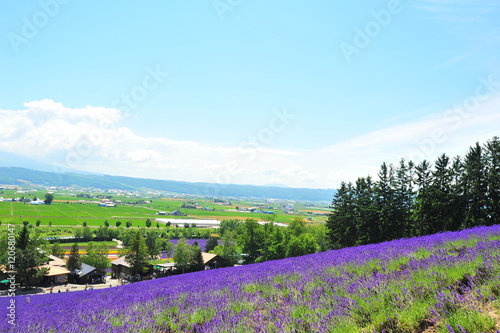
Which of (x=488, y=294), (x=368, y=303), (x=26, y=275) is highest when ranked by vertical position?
(x=488, y=294)

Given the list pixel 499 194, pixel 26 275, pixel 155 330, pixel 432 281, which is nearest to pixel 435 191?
pixel 499 194

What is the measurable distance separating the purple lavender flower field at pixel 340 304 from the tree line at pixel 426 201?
31315 mm

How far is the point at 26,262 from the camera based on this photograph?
3944 cm

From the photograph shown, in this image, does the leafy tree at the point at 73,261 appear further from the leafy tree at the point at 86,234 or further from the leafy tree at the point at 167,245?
the leafy tree at the point at 86,234

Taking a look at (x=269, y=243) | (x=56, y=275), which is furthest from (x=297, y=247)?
(x=56, y=275)

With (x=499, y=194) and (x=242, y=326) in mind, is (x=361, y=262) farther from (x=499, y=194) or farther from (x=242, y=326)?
(x=499, y=194)

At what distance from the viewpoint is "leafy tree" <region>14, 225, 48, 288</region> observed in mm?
38750

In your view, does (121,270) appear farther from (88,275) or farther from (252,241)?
(252,241)

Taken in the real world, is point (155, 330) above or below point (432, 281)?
below

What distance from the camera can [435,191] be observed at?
3703 cm

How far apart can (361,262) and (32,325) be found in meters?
8.88

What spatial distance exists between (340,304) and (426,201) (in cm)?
3967

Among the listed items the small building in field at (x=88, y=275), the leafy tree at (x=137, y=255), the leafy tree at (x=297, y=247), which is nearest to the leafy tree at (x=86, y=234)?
the small building in field at (x=88, y=275)

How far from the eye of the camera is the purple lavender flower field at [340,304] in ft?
13.3
